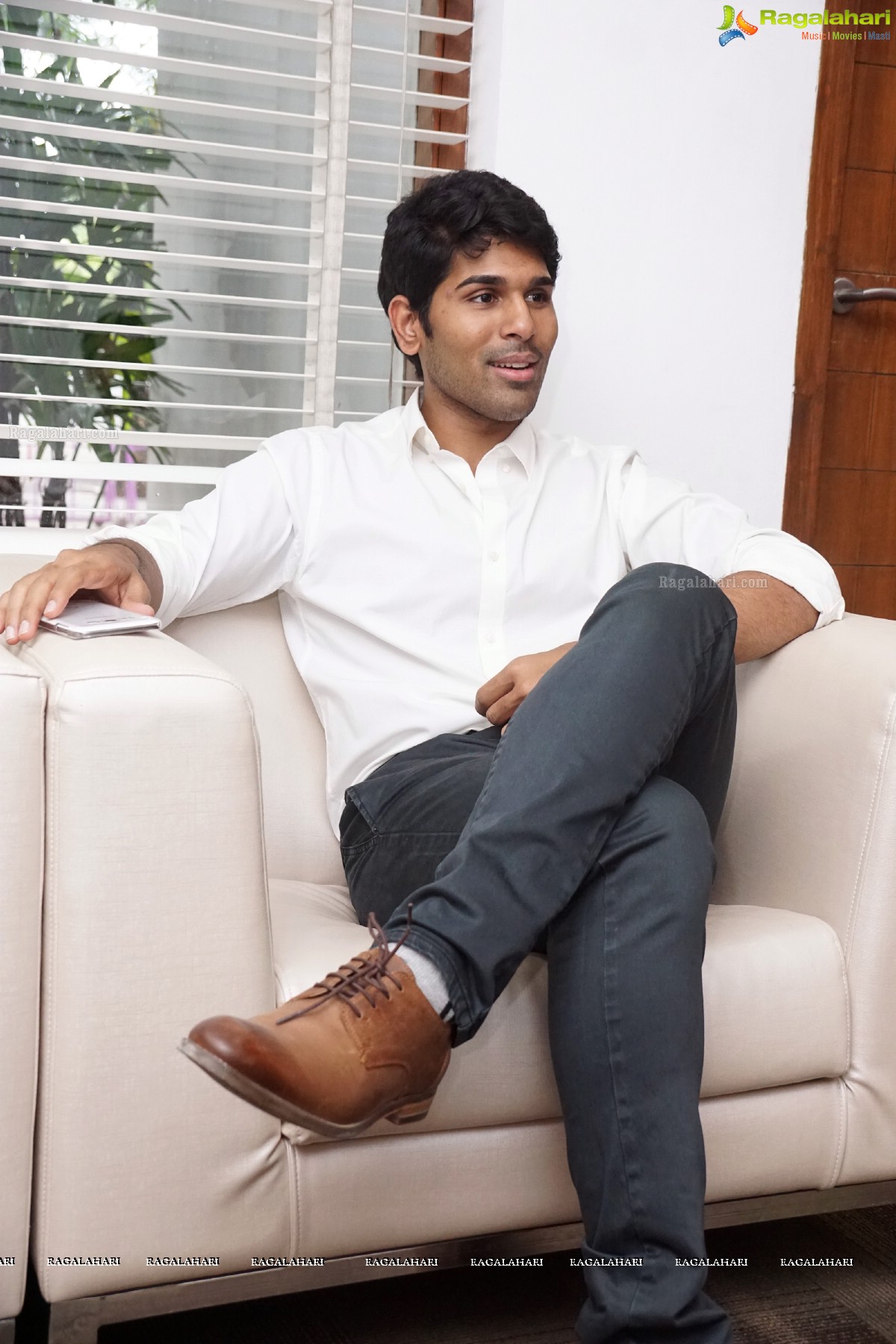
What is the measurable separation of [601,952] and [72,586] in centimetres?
67

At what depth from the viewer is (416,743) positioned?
61.7 inches

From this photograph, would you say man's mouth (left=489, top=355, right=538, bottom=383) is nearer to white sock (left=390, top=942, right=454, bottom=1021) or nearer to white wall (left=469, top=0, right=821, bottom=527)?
white wall (left=469, top=0, right=821, bottom=527)

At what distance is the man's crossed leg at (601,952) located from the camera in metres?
1.03

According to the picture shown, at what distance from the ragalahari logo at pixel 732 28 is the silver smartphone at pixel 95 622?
5.13ft

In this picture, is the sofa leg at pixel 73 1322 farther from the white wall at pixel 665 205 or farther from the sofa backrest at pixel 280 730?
the white wall at pixel 665 205

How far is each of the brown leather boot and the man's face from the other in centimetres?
90

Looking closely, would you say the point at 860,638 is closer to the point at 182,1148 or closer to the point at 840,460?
the point at 182,1148

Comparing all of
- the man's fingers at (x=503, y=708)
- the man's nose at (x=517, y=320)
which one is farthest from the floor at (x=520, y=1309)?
the man's nose at (x=517, y=320)

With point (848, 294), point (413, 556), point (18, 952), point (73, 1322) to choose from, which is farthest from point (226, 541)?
point (848, 294)

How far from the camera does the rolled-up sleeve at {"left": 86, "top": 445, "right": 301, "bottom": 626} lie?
5.09 feet

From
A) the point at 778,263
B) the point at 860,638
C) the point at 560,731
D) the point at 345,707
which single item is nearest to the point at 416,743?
the point at 345,707

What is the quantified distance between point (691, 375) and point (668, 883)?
1364mm

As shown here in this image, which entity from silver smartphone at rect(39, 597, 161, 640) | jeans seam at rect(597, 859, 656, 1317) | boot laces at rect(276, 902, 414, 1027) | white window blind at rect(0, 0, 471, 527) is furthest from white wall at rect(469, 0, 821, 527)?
boot laces at rect(276, 902, 414, 1027)

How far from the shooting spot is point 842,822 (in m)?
1.38
